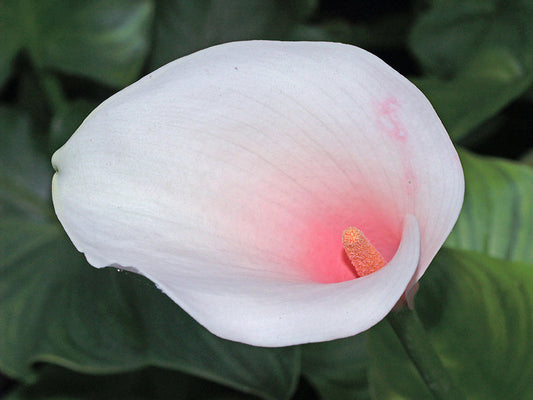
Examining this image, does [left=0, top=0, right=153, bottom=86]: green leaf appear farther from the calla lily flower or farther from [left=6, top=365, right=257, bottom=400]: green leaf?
the calla lily flower

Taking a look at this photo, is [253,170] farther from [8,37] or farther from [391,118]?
[8,37]

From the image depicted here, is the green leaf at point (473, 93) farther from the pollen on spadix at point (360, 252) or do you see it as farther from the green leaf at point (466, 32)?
the pollen on spadix at point (360, 252)

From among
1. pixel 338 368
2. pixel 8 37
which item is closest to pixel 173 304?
pixel 338 368

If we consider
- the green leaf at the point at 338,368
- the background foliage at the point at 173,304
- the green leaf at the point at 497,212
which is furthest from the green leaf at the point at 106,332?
the green leaf at the point at 497,212

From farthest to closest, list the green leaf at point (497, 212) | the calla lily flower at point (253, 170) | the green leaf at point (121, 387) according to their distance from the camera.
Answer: the green leaf at point (121, 387) < the green leaf at point (497, 212) < the calla lily flower at point (253, 170)

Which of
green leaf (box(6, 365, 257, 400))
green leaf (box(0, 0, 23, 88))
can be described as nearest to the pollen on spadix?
green leaf (box(6, 365, 257, 400))

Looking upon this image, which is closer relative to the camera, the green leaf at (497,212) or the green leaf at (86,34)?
the green leaf at (497,212)
